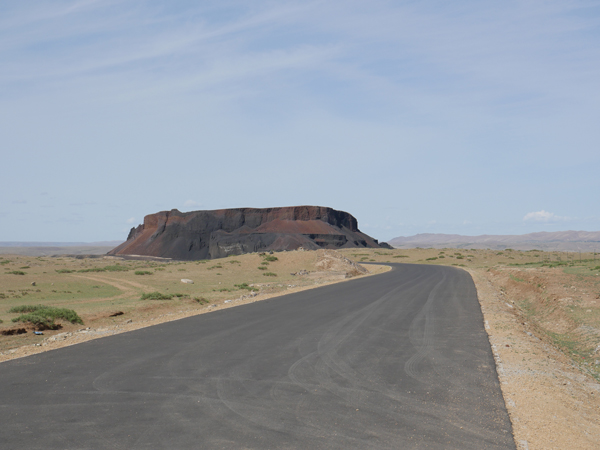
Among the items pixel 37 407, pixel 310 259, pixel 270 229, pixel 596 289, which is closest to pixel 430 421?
pixel 37 407

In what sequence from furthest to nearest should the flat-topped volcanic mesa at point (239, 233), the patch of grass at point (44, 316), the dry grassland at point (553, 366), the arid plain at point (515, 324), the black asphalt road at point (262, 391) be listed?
the flat-topped volcanic mesa at point (239, 233), the patch of grass at point (44, 316), the arid plain at point (515, 324), the dry grassland at point (553, 366), the black asphalt road at point (262, 391)

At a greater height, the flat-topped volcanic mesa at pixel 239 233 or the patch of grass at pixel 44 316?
the flat-topped volcanic mesa at pixel 239 233

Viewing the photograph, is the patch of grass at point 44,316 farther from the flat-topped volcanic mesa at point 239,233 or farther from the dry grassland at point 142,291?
the flat-topped volcanic mesa at point 239,233

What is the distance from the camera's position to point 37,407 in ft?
22.8

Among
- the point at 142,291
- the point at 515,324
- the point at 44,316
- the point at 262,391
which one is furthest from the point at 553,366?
the point at 142,291

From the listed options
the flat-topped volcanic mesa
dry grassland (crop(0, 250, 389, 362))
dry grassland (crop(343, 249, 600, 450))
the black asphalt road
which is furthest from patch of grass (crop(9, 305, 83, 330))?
the flat-topped volcanic mesa

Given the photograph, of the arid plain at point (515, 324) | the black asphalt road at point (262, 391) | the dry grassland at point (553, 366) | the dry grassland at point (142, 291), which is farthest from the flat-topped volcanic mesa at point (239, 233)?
the black asphalt road at point (262, 391)

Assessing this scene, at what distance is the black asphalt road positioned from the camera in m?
5.81

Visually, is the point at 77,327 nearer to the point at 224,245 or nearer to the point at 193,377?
the point at 193,377

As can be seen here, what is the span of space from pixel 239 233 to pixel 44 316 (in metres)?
116

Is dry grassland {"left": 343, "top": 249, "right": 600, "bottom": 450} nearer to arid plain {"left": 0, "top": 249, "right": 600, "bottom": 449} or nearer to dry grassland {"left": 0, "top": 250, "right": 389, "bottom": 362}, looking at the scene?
arid plain {"left": 0, "top": 249, "right": 600, "bottom": 449}

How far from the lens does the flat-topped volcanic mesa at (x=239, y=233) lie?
118562 mm

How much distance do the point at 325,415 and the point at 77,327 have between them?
13.3 metres

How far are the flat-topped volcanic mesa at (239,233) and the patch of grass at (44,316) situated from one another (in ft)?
305
